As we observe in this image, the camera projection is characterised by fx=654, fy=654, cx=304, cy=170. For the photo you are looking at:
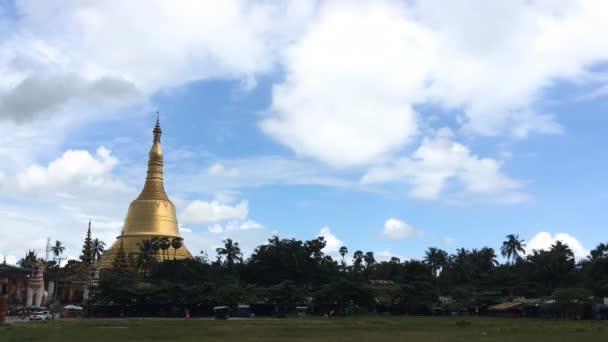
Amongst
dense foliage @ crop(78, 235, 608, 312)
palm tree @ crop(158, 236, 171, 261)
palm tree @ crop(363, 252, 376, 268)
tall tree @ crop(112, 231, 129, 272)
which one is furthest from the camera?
palm tree @ crop(363, 252, 376, 268)

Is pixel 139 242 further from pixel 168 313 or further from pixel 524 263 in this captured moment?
pixel 524 263

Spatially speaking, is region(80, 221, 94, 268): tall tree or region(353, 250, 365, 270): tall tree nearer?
region(80, 221, 94, 268): tall tree

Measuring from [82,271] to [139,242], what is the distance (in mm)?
9674

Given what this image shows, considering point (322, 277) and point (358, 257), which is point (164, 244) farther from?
point (358, 257)

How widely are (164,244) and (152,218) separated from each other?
679cm

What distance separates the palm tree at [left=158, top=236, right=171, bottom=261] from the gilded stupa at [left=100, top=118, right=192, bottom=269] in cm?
133

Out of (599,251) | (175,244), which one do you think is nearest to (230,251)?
(175,244)

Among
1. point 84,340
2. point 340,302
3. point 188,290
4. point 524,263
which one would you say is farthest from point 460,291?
point 84,340

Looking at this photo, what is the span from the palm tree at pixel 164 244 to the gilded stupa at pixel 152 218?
133 centimetres

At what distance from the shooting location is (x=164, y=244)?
94312 millimetres

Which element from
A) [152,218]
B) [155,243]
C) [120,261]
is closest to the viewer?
[120,261]

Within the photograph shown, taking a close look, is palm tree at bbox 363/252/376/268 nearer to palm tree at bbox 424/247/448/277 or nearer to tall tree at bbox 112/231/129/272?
palm tree at bbox 424/247/448/277

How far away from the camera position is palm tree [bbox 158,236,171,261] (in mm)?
94125

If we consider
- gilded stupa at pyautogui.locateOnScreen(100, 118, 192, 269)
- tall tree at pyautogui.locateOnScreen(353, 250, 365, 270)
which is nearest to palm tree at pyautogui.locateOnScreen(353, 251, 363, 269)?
tall tree at pyautogui.locateOnScreen(353, 250, 365, 270)
